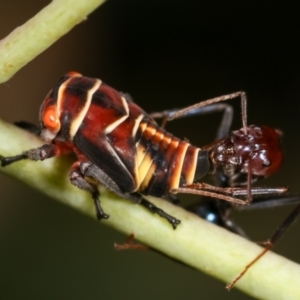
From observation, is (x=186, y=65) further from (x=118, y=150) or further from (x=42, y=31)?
(x=42, y=31)

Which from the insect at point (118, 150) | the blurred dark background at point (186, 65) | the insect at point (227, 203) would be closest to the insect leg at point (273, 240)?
the insect at point (227, 203)

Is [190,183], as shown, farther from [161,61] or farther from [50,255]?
[161,61]

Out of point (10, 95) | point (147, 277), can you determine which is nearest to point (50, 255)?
point (147, 277)

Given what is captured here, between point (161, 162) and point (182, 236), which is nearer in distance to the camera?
point (182, 236)

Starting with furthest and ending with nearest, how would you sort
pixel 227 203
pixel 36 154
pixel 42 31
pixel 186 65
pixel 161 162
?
pixel 186 65 → pixel 227 203 → pixel 161 162 → pixel 36 154 → pixel 42 31

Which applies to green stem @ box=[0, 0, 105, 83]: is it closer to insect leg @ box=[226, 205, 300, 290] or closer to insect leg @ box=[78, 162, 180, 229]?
insect leg @ box=[78, 162, 180, 229]

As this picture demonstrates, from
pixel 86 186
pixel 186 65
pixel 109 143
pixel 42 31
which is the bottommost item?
pixel 86 186

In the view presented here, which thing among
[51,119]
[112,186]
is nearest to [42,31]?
[51,119]
